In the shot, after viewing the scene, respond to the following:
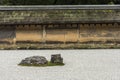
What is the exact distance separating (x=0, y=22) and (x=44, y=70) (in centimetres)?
1268

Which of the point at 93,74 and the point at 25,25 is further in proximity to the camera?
the point at 25,25

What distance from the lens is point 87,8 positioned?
2564 cm

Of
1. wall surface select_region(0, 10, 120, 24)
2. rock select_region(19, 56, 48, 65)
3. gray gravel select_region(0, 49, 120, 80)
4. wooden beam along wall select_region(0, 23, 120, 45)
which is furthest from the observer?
wall surface select_region(0, 10, 120, 24)

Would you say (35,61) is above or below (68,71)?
below

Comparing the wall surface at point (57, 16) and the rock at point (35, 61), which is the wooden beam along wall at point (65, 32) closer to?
the wall surface at point (57, 16)

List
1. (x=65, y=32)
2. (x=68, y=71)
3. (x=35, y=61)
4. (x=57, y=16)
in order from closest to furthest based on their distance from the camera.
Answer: (x=68, y=71), (x=35, y=61), (x=65, y=32), (x=57, y=16)

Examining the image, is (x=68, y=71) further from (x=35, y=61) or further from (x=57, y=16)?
(x=57, y=16)

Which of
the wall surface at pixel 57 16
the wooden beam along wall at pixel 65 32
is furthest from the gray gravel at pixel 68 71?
the wall surface at pixel 57 16

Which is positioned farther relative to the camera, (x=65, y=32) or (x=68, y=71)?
(x=65, y=32)

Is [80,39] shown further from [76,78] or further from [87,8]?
[76,78]

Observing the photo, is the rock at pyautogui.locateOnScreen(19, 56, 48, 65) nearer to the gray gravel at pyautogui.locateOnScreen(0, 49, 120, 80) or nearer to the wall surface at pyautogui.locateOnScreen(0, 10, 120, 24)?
the gray gravel at pyautogui.locateOnScreen(0, 49, 120, 80)

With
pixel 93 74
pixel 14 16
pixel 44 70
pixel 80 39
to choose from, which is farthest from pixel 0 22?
pixel 93 74

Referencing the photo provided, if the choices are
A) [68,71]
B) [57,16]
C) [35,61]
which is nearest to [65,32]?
[57,16]

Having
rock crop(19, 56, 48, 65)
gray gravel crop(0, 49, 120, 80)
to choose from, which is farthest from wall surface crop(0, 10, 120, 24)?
rock crop(19, 56, 48, 65)
